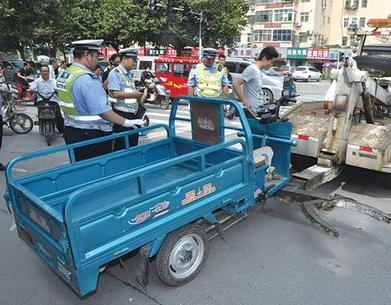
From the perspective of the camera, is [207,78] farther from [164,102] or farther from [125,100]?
[164,102]

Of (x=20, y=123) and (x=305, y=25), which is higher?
(x=305, y=25)

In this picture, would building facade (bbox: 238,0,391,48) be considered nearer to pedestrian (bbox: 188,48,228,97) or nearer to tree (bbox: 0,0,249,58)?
tree (bbox: 0,0,249,58)

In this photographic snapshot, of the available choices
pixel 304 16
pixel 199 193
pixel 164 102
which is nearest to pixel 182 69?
pixel 164 102

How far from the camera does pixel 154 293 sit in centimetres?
291

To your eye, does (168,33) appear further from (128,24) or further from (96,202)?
(96,202)

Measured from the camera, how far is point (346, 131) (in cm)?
476

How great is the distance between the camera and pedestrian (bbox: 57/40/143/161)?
3.49m

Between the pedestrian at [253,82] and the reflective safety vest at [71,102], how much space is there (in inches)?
63.4

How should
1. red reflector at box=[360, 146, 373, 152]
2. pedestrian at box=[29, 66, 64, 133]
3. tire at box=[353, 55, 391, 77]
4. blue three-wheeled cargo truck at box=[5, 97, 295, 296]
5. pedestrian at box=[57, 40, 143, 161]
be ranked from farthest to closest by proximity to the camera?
pedestrian at box=[29, 66, 64, 133], tire at box=[353, 55, 391, 77], red reflector at box=[360, 146, 373, 152], pedestrian at box=[57, 40, 143, 161], blue three-wheeled cargo truck at box=[5, 97, 295, 296]

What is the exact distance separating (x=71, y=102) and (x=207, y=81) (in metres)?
2.93

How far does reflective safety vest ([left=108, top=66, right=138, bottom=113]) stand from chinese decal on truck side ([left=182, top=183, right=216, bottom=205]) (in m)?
2.29

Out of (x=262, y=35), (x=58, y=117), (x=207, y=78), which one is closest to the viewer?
(x=207, y=78)

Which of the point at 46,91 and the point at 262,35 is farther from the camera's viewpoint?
the point at 262,35

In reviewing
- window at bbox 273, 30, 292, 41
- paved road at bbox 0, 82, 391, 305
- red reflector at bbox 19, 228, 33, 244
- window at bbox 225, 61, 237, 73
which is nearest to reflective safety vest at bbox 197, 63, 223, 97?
paved road at bbox 0, 82, 391, 305
